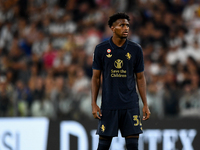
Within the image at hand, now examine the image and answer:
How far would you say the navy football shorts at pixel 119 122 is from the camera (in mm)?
4082

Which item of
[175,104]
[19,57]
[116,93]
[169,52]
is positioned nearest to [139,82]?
[116,93]

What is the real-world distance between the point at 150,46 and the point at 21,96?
164 inches

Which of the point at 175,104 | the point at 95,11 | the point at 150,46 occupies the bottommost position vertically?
the point at 175,104

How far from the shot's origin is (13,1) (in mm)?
11062

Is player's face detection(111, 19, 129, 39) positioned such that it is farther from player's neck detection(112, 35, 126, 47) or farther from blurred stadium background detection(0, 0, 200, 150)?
blurred stadium background detection(0, 0, 200, 150)

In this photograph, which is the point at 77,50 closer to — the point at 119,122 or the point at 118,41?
the point at 118,41

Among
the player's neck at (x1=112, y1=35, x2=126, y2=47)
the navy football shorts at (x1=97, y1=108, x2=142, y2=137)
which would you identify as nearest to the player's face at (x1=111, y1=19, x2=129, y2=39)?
the player's neck at (x1=112, y1=35, x2=126, y2=47)

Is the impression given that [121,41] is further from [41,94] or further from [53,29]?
[53,29]

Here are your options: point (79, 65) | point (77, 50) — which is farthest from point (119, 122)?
point (77, 50)

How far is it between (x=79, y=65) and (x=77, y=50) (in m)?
0.63

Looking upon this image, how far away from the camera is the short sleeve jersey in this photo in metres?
4.09

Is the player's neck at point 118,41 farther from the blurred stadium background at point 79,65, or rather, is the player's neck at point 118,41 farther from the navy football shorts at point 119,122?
the blurred stadium background at point 79,65

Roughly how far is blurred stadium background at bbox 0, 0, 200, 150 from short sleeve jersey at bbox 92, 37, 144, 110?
97.0 inches

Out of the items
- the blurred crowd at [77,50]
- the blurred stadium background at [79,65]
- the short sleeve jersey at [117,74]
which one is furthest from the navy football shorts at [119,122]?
the blurred crowd at [77,50]
